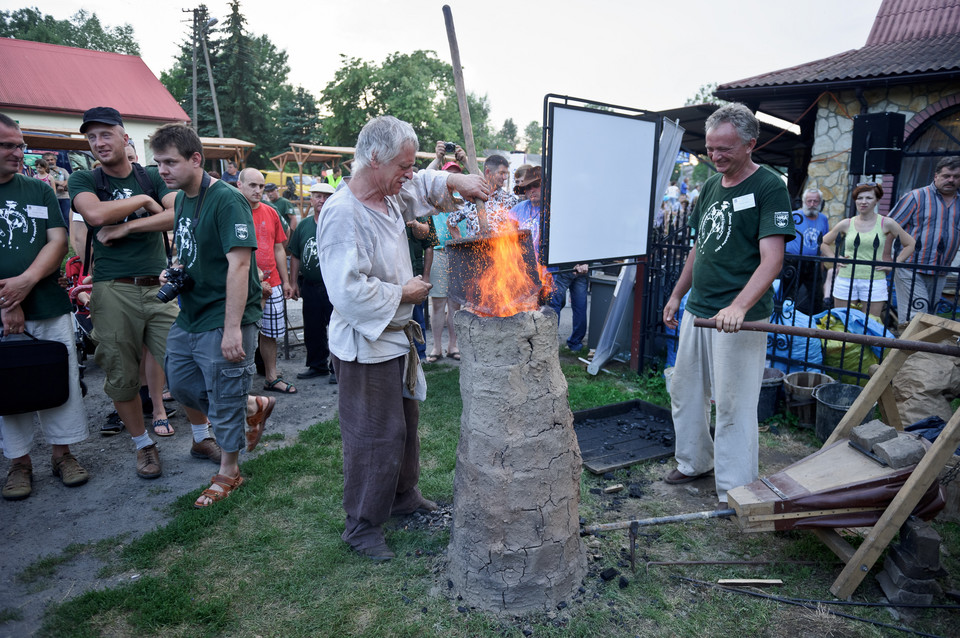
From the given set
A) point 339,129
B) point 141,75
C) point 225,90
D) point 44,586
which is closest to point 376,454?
point 44,586

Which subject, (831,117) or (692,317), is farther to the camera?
(831,117)

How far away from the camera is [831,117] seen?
10195 mm

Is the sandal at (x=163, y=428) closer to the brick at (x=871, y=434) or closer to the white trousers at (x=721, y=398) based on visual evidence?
the white trousers at (x=721, y=398)

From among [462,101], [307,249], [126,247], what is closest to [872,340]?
[462,101]

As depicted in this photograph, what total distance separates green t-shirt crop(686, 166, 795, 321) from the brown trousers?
1937 mm

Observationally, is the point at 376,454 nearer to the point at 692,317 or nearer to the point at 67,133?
the point at 692,317

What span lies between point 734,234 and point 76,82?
28.4 meters

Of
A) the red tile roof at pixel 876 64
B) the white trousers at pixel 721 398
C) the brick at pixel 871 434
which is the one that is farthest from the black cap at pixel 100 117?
the red tile roof at pixel 876 64

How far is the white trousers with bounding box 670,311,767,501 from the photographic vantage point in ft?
11.0

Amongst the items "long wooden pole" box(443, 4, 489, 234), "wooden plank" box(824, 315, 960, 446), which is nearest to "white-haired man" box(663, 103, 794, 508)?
"wooden plank" box(824, 315, 960, 446)

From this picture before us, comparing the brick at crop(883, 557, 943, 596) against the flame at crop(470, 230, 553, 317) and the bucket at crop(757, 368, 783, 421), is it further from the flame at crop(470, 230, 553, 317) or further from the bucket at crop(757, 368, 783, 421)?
the bucket at crop(757, 368, 783, 421)

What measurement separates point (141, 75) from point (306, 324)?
2581 centimetres

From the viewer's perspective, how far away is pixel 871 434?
2885mm

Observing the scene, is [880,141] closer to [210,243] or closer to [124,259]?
[210,243]
